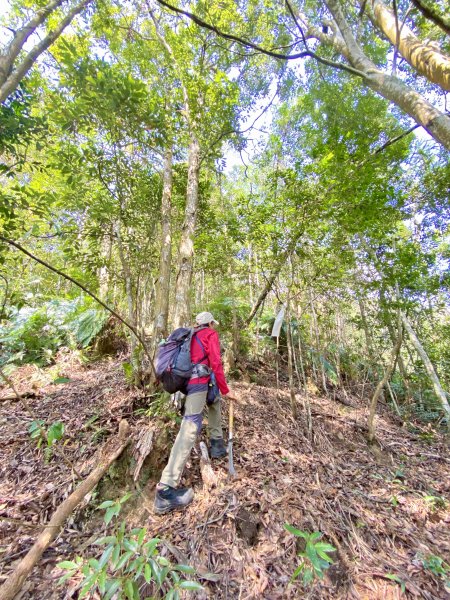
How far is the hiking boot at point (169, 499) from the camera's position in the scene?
2.75 meters

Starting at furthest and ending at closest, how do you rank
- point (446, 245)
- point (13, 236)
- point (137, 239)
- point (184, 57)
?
point (446, 245), point (184, 57), point (137, 239), point (13, 236)

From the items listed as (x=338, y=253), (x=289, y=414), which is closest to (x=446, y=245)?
(x=338, y=253)

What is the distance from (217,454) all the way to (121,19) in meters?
10.7

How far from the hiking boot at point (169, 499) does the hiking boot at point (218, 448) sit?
0.69m

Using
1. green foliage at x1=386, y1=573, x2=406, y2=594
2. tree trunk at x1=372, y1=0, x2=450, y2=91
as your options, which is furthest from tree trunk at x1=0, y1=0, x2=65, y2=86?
green foliage at x1=386, y1=573, x2=406, y2=594

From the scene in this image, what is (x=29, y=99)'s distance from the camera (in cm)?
Answer: 375

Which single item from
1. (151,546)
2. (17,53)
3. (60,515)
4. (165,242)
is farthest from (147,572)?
(17,53)

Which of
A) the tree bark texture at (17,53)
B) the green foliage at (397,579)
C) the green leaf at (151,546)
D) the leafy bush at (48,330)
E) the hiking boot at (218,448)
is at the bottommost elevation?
the green foliage at (397,579)

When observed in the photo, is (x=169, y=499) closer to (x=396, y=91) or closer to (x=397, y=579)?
(x=397, y=579)

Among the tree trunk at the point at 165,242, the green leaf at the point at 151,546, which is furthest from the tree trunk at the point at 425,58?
the green leaf at the point at 151,546

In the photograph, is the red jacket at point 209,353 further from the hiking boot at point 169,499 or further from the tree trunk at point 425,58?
the tree trunk at point 425,58

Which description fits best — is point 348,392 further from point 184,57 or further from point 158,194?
point 184,57

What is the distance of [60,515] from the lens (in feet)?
7.62

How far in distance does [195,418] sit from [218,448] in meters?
0.78
